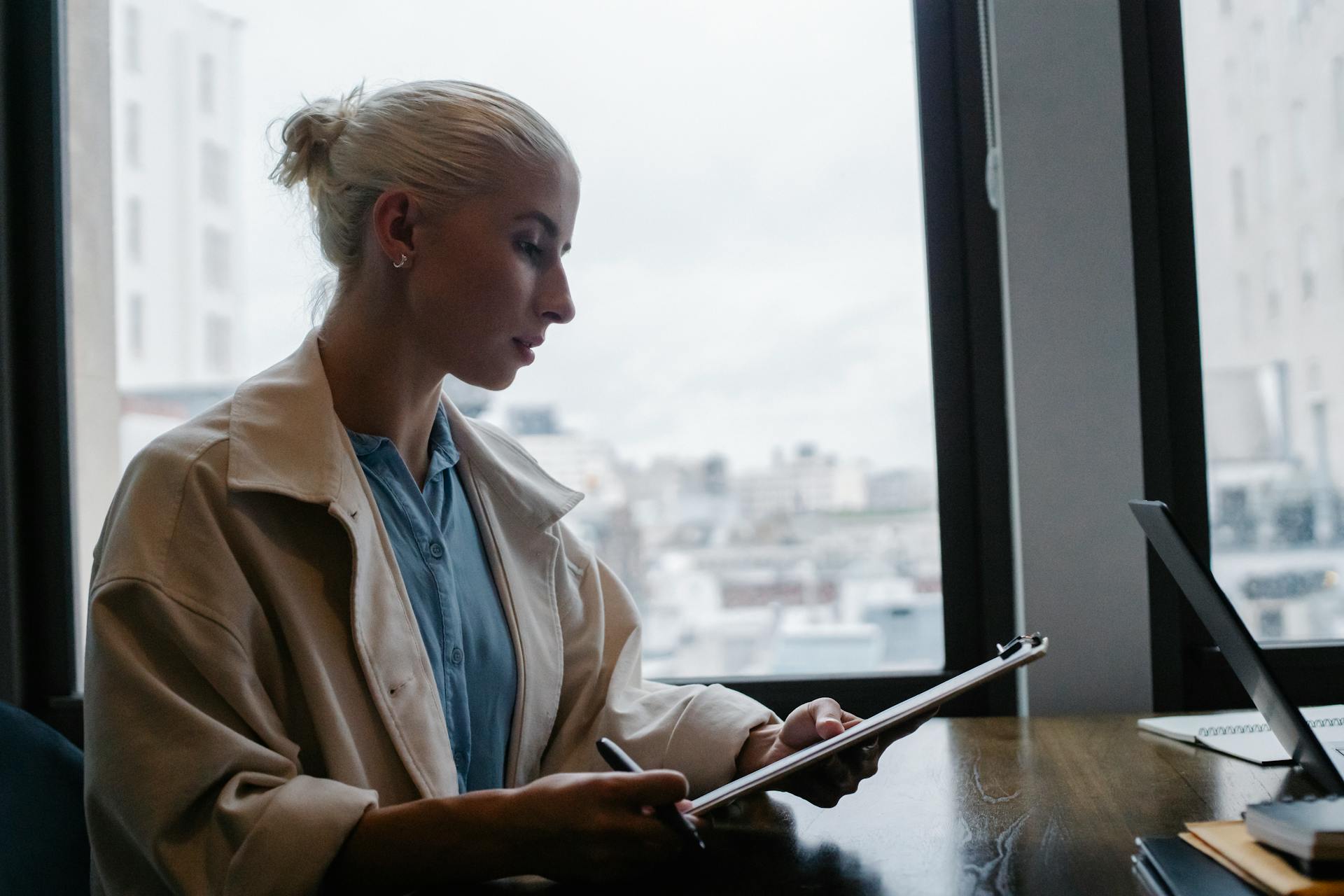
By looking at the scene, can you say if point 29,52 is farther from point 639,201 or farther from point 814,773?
point 814,773

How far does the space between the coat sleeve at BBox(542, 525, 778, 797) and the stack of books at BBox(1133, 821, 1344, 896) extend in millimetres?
429

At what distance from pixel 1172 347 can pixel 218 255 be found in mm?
1693

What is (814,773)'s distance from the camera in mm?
1013

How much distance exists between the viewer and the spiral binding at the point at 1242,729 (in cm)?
129

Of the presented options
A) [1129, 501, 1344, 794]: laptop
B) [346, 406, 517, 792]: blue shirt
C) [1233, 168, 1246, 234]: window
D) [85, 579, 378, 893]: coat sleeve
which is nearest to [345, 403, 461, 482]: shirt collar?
[346, 406, 517, 792]: blue shirt

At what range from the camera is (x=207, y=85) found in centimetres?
198

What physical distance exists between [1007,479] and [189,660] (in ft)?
4.15

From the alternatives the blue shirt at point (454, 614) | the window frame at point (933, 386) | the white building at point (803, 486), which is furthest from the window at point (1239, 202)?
the blue shirt at point (454, 614)

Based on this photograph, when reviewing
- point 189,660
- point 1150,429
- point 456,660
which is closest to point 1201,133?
point 1150,429

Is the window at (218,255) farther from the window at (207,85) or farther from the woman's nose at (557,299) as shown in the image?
the woman's nose at (557,299)

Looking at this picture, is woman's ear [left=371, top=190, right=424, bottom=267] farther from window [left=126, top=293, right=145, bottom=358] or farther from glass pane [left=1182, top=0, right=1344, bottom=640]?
glass pane [left=1182, top=0, right=1344, bottom=640]

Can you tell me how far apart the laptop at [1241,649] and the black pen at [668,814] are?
514 mm

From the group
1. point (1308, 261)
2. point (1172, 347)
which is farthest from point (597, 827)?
point (1308, 261)

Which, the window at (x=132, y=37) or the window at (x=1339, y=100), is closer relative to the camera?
the window at (x=1339, y=100)
